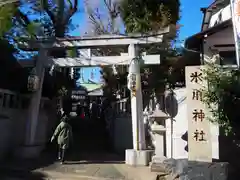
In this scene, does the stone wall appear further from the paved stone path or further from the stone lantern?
the paved stone path

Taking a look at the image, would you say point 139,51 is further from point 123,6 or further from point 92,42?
point 123,6

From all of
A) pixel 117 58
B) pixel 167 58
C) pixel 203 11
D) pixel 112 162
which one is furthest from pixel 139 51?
pixel 203 11

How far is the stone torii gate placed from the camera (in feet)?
34.3

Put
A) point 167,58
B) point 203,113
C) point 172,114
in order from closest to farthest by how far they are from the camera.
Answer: point 203,113 < point 172,114 < point 167,58

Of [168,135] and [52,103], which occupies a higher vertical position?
[52,103]

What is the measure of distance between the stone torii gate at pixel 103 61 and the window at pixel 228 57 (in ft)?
8.23

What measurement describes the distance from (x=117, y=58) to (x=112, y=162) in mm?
4199

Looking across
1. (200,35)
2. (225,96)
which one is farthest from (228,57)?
(225,96)

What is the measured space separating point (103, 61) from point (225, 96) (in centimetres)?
581

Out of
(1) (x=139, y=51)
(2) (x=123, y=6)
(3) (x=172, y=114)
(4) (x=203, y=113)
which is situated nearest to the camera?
(4) (x=203, y=113)

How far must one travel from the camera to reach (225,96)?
21.4 ft

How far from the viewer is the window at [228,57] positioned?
8867mm

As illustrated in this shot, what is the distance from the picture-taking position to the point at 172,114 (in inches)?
403

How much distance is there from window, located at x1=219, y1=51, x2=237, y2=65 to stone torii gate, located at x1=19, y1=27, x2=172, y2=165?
251 centimetres
